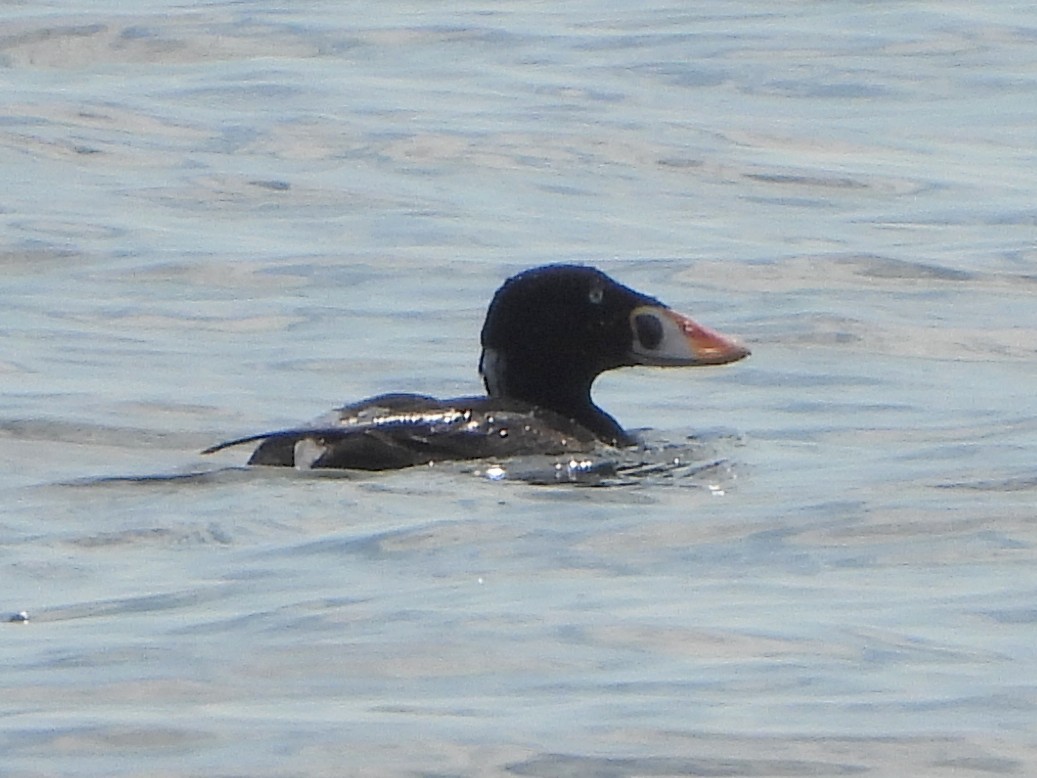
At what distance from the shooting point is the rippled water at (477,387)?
6.30 metres

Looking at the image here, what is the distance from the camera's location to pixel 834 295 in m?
12.7

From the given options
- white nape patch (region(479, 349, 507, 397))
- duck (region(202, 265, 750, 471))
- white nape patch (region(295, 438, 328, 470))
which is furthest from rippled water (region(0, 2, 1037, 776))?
white nape patch (region(479, 349, 507, 397))

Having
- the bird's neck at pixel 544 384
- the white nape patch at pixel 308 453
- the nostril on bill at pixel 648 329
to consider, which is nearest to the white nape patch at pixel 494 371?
the bird's neck at pixel 544 384

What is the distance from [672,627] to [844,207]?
26.7 feet

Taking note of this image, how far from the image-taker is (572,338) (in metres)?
9.98

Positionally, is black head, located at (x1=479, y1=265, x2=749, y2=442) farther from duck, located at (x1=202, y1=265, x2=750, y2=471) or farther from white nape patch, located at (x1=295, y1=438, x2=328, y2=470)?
white nape patch, located at (x1=295, y1=438, x2=328, y2=470)

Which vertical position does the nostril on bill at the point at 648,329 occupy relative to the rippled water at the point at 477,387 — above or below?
above

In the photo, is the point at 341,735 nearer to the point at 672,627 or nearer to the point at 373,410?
the point at 672,627

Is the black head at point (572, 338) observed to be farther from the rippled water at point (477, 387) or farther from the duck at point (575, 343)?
the rippled water at point (477, 387)

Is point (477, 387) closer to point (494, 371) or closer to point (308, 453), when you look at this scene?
point (494, 371)

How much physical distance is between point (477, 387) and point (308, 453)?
2569 millimetres

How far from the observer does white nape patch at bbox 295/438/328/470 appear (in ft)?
28.6

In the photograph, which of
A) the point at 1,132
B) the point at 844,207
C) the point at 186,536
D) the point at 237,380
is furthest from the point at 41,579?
the point at 1,132

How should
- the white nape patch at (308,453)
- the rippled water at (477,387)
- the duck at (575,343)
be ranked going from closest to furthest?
the rippled water at (477,387)
the white nape patch at (308,453)
the duck at (575,343)
